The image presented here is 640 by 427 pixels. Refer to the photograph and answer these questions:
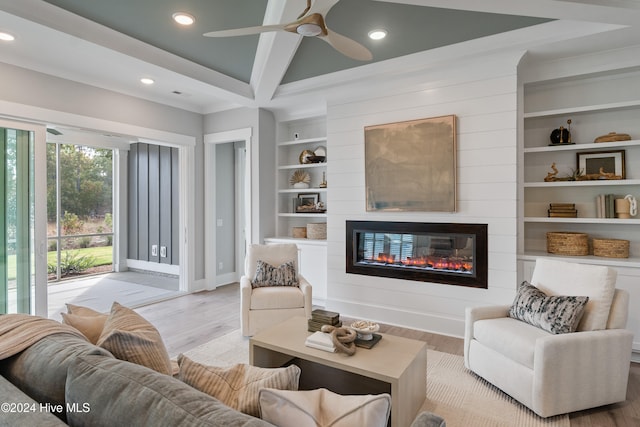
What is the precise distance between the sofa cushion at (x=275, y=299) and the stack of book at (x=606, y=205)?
10.0ft

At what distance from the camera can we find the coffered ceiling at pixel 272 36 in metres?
2.57

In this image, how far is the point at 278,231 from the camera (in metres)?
5.29

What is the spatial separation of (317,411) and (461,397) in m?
1.92

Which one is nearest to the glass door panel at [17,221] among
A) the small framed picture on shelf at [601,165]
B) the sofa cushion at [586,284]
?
the sofa cushion at [586,284]

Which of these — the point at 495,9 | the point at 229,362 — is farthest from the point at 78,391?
the point at 495,9

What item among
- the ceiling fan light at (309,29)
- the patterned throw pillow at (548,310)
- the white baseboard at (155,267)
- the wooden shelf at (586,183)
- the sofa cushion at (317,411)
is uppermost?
the ceiling fan light at (309,29)

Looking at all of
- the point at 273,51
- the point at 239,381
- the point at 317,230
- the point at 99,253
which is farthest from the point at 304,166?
the point at 99,253

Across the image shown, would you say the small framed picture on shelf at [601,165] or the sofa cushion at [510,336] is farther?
the small framed picture on shelf at [601,165]

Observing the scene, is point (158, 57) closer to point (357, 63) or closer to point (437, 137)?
point (357, 63)

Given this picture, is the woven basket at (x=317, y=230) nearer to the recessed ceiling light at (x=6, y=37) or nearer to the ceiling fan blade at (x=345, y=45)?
the ceiling fan blade at (x=345, y=45)

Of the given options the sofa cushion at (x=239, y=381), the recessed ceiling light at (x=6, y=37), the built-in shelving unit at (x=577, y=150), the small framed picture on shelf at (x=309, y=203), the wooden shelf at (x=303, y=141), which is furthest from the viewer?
the small framed picture on shelf at (x=309, y=203)

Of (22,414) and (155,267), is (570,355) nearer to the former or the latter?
(22,414)

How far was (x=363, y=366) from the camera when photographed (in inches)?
78.3

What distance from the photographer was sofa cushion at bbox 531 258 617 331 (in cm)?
237
